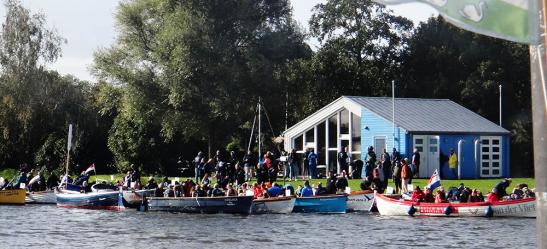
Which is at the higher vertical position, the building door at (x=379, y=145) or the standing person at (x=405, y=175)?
the building door at (x=379, y=145)

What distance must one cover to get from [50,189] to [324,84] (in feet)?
80.5

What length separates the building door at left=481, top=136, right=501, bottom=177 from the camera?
53.3 meters

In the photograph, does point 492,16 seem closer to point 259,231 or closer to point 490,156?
point 259,231

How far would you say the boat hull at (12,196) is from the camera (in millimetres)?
53531

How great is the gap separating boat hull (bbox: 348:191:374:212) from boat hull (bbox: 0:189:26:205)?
64.3 ft

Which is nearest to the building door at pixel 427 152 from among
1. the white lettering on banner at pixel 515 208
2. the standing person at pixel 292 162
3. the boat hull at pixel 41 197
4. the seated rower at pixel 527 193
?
the standing person at pixel 292 162

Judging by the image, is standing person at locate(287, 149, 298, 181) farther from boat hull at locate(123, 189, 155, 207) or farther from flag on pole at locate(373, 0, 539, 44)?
flag on pole at locate(373, 0, 539, 44)

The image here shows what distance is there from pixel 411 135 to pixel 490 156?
5.23 metres

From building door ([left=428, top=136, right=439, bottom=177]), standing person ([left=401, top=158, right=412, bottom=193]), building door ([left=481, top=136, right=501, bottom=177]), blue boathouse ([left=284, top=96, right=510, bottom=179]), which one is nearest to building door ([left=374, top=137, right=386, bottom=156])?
blue boathouse ([left=284, top=96, right=510, bottom=179])

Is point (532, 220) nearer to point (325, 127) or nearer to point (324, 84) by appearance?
point (325, 127)

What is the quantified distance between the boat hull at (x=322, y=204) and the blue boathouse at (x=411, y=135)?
9122 millimetres

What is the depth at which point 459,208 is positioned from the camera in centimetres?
3884

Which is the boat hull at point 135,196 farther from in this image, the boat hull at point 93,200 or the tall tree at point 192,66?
the tall tree at point 192,66

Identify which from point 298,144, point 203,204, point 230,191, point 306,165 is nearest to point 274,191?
point 230,191
